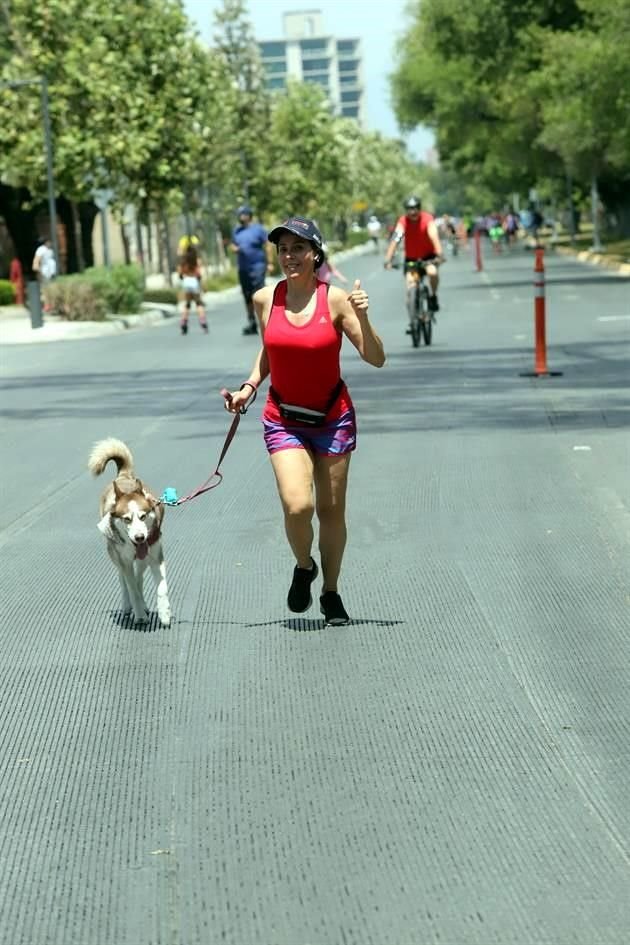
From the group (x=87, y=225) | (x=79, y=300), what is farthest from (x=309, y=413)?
(x=87, y=225)

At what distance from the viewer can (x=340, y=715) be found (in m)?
7.11

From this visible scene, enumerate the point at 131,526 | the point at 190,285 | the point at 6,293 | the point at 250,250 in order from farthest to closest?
the point at 6,293 < the point at 190,285 < the point at 250,250 < the point at 131,526

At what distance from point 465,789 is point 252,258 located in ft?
83.3

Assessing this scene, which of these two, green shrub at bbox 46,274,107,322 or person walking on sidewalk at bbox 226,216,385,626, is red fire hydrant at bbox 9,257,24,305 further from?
person walking on sidewalk at bbox 226,216,385,626

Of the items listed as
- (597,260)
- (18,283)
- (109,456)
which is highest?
Result: (109,456)

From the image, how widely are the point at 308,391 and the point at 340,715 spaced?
172cm

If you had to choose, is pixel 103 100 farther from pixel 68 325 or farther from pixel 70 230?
pixel 70 230

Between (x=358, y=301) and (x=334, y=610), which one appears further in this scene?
(x=334, y=610)

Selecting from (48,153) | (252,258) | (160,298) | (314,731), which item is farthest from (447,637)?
(160,298)

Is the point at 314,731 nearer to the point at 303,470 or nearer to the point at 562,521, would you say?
the point at 303,470

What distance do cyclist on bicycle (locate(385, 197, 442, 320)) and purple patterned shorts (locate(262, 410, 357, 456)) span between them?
51.6 ft

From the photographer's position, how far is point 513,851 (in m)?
5.44

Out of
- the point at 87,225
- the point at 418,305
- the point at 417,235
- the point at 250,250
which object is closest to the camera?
→ the point at 417,235

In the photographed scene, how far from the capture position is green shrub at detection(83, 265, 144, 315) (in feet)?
139
